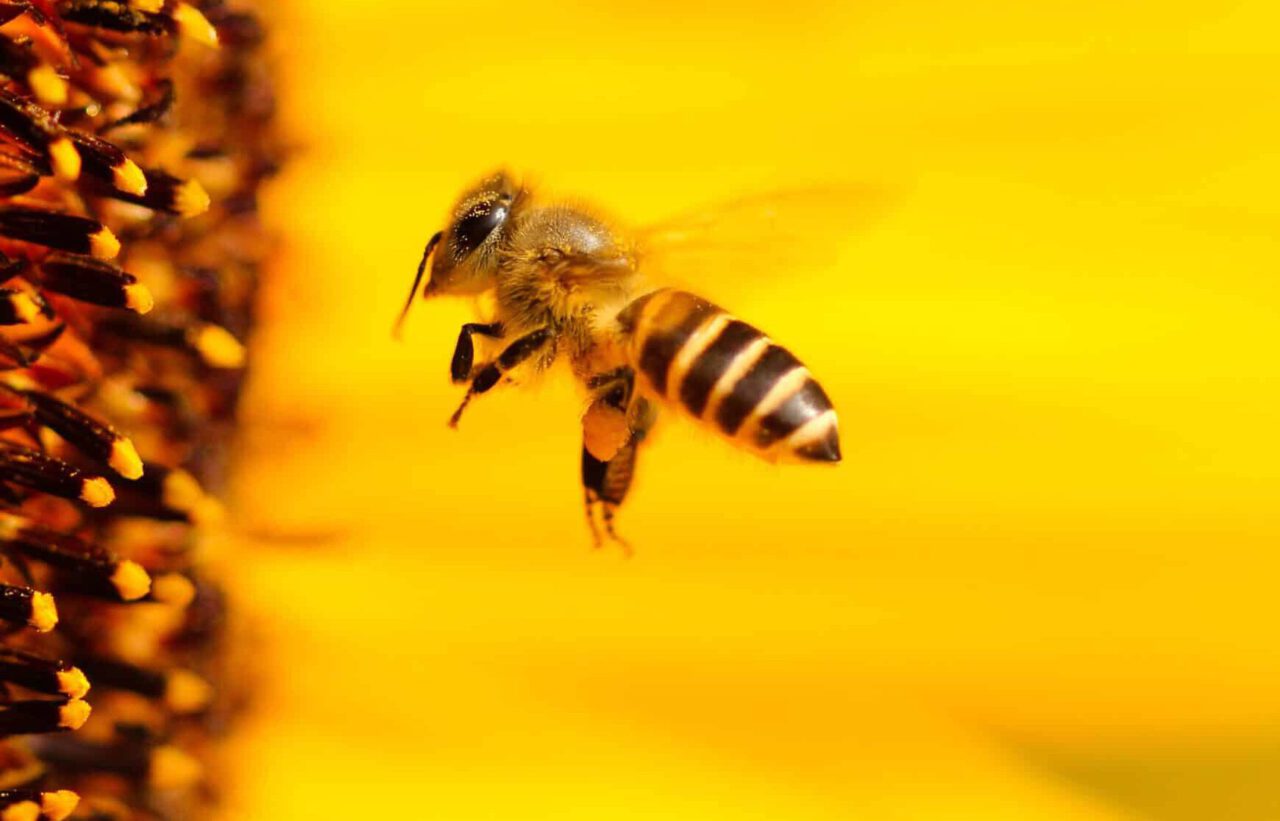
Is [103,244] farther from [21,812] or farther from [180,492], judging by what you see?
[21,812]

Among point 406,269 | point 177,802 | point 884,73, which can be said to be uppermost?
point 884,73

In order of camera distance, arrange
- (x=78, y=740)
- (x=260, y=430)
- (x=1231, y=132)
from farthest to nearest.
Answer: (x=1231, y=132) → (x=260, y=430) → (x=78, y=740)

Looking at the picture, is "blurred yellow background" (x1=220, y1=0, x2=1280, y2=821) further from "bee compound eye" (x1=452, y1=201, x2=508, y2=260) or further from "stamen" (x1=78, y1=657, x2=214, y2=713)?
"bee compound eye" (x1=452, y1=201, x2=508, y2=260)

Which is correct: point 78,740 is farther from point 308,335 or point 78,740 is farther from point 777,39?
point 777,39

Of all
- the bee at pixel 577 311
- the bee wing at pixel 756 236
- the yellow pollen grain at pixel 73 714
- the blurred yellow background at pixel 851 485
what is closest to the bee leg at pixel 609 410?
the bee at pixel 577 311

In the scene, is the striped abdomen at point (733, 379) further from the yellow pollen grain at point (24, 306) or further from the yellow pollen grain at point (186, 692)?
the yellow pollen grain at point (186, 692)

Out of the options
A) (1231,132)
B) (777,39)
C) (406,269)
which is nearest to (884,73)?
(777,39)
